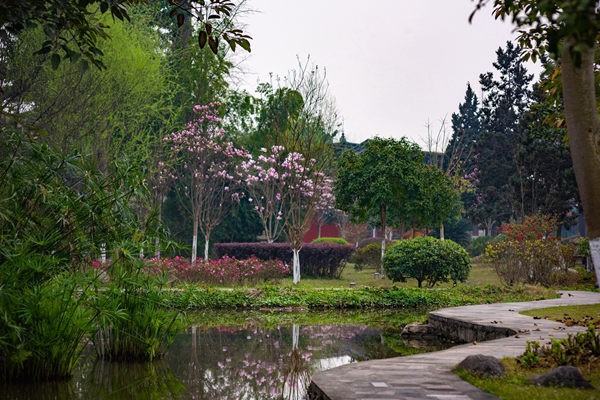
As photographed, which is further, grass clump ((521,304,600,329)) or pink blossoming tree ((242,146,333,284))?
pink blossoming tree ((242,146,333,284))

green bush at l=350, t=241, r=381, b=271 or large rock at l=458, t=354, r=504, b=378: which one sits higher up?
green bush at l=350, t=241, r=381, b=271

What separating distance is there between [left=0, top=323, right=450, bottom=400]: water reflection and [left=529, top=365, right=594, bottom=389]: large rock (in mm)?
2468

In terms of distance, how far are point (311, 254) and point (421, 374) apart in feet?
63.6

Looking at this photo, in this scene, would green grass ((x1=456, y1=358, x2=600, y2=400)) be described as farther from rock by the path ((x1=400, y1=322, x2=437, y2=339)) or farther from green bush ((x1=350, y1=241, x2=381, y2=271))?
green bush ((x1=350, y1=241, x2=381, y2=271))

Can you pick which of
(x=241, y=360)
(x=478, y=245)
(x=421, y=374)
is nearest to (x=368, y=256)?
(x=478, y=245)

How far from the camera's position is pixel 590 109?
6.05m

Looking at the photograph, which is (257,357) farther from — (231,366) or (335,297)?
(335,297)

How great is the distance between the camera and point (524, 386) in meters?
5.86

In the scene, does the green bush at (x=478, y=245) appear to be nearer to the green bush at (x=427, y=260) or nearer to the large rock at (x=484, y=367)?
the green bush at (x=427, y=260)

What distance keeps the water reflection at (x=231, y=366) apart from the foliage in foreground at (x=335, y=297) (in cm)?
346

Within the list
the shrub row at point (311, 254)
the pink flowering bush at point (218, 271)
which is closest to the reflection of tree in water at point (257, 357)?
the pink flowering bush at point (218, 271)

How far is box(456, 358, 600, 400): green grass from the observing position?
5441 mm

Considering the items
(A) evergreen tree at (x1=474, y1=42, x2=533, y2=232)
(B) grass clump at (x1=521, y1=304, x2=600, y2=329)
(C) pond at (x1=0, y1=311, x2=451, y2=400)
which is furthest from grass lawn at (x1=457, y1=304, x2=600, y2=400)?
(A) evergreen tree at (x1=474, y1=42, x2=533, y2=232)

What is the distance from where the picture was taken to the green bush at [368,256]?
29891 mm
